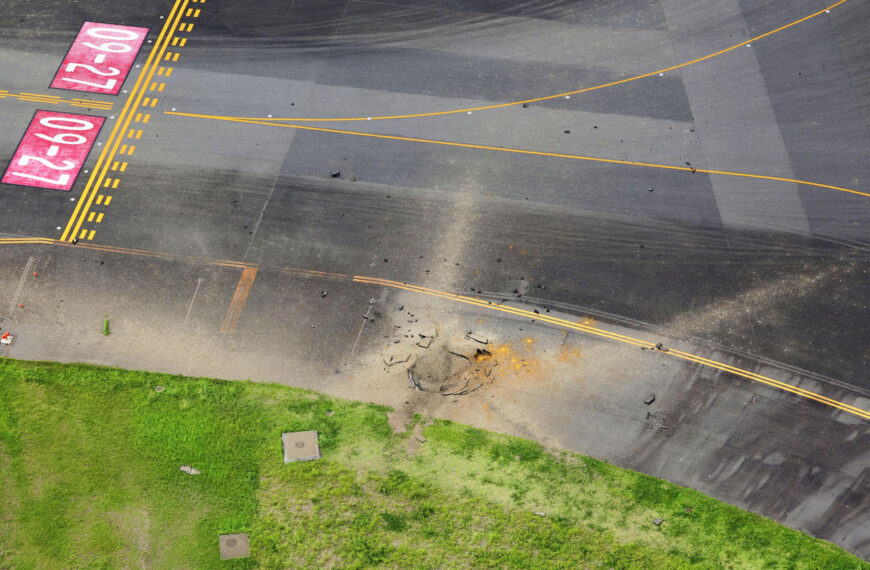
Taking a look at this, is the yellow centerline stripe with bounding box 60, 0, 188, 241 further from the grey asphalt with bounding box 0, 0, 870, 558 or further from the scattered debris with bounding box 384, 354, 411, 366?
the scattered debris with bounding box 384, 354, 411, 366

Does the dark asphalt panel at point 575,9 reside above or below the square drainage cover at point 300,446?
above

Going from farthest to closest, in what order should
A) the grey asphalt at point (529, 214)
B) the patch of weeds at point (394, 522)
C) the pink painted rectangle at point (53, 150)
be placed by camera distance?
1. the pink painted rectangle at point (53, 150)
2. the grey asphalt at point (529, 214)
3. the patch of weeds at point (394, 522)

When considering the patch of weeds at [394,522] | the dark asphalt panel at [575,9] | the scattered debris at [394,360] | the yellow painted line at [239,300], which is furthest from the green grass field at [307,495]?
the dark asphalt panel at [575,9]

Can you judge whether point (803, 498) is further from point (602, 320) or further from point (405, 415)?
point (405, 415)

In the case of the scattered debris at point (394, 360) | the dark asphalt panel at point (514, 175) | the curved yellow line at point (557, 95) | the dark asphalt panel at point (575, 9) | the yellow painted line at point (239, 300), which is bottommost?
the scattered debris at point (394, 360)

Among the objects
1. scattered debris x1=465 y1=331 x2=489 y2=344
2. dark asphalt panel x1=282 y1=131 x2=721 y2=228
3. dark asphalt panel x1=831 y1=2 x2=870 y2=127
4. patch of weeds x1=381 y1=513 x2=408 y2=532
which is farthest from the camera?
dark asphalt panel x1=831 y1=2 x2=870 y2=127

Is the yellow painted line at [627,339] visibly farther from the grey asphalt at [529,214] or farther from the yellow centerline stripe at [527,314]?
Answer: the grey asphalt at [529,214]

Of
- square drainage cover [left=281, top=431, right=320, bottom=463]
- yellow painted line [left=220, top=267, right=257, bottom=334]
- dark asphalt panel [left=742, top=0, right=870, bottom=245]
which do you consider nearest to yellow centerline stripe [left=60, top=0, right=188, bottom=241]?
yellow painted line [left=220, top=267, right=257, bottom=334]

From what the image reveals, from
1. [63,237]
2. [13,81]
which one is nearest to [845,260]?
[63,237]
